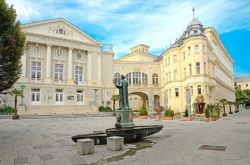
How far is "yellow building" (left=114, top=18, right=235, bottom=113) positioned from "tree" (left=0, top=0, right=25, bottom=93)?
22203mm

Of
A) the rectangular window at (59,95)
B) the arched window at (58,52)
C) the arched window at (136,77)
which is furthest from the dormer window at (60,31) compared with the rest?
the arched window at (136,77)

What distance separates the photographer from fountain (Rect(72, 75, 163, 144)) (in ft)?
34.2

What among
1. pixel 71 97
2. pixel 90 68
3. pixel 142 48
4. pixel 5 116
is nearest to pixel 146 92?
pixel 90 68

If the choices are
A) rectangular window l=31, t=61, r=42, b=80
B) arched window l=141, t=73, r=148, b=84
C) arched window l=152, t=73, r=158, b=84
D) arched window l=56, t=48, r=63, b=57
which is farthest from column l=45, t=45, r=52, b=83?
arched window l=152, t=73, r=158, b=84

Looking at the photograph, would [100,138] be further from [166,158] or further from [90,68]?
[90,68]

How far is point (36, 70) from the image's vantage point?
43.9 metres

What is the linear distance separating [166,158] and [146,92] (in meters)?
46.6

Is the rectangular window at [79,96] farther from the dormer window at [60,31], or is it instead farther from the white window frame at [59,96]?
the dormer window at [60,31]

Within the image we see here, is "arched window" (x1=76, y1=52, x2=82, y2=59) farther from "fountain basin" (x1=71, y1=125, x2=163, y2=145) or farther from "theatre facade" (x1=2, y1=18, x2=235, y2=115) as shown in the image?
"fountain basin" (x1=71, y1=125, x2=163, y2=145)

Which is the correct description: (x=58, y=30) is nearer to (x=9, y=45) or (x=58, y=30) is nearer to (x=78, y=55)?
(x=78, y=55)

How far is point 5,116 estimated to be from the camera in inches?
1239

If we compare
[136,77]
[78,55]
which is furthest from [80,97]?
[136,77]

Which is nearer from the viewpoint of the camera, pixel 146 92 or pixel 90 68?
pixel 90 68

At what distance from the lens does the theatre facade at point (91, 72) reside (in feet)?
134
